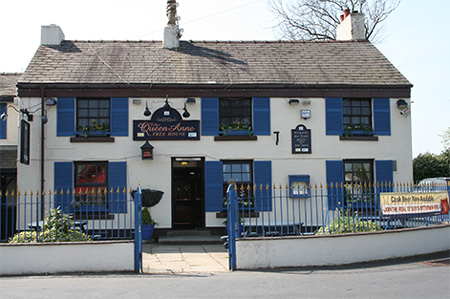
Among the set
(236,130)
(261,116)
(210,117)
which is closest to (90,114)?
(210,117)

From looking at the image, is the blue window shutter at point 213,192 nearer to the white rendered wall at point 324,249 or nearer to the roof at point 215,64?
the roof at point 215,64

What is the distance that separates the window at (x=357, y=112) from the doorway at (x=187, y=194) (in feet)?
17.1

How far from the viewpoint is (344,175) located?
15.2 metres

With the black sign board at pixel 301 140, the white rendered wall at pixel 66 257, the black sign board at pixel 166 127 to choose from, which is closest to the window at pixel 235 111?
the black sign board at pixel 166 127

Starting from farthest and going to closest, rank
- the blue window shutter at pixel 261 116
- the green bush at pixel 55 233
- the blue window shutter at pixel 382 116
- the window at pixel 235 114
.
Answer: the blue window shutter at pixel 382 116
the blue window shutter at pixel 261 116
the window at pixel 235 114
the green bush at pixel 55 233

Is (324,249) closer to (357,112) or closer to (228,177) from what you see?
(228,177)

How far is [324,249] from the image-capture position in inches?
381

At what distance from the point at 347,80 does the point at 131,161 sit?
7.69 metres

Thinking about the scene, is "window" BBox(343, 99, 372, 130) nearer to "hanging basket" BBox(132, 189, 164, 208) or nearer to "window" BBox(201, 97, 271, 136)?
"window" BBox(201, 97, 271, 136)

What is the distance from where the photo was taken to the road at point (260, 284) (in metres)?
7.41

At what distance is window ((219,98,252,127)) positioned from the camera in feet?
49.8

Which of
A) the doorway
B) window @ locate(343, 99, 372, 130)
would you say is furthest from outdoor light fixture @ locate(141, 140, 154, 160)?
window @ locate(343, 99, 372, 130)

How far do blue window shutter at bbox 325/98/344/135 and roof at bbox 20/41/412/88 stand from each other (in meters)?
0.62

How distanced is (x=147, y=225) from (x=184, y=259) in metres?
3.03
